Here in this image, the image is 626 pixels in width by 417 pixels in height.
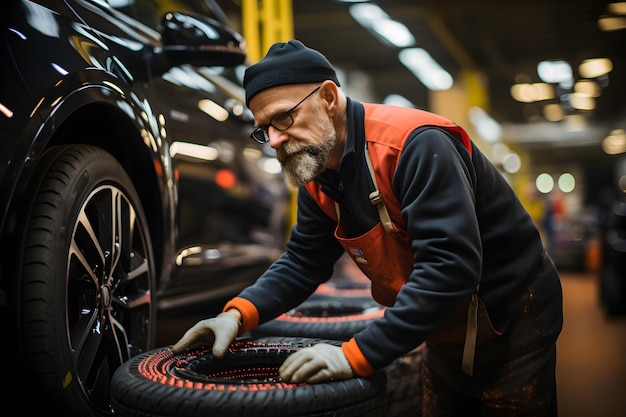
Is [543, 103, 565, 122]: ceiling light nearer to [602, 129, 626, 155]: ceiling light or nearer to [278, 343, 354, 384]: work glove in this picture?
[602, 129, 626, 155]: ceiling light

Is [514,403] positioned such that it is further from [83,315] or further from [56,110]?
[56,110]

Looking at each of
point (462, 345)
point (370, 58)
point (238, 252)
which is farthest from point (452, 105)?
point (462, 345)

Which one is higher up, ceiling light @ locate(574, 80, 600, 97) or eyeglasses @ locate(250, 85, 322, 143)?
ceiling light @ locate(574, 80, 600, 97)

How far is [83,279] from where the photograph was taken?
1600 mm

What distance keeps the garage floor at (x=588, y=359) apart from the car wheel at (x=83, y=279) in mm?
469

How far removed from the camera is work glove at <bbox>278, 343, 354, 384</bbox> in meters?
1.30

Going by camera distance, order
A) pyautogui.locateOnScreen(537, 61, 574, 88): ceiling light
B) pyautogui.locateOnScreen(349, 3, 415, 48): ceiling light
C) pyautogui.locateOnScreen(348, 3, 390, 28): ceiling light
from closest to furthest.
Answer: pyautogui.locateOnScreen(348, 3, 390, 28): ceiling light < pyautogui.locateOnScreen(349, 3, 415, 48): ceiling light < pyautogui.locateOnScreen(537, 61, 574, 88): ceiling light

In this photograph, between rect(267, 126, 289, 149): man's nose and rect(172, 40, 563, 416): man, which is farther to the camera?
rect(267, 126, 289, 149): man's nose

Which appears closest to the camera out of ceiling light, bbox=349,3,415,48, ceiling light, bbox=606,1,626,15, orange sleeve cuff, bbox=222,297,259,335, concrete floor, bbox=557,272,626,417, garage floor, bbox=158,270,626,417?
orange sleeve cuff, bbox=222,297,259,335

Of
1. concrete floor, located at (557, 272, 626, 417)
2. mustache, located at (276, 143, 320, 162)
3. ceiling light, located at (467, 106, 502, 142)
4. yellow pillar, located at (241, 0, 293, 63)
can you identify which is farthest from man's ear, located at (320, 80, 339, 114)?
ceiling light, located at (467, 106, 502, 142)

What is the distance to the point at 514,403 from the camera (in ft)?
5.23

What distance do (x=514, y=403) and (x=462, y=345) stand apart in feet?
0.60

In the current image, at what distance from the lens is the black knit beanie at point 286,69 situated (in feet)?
4.84

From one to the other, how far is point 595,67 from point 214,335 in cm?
1479
